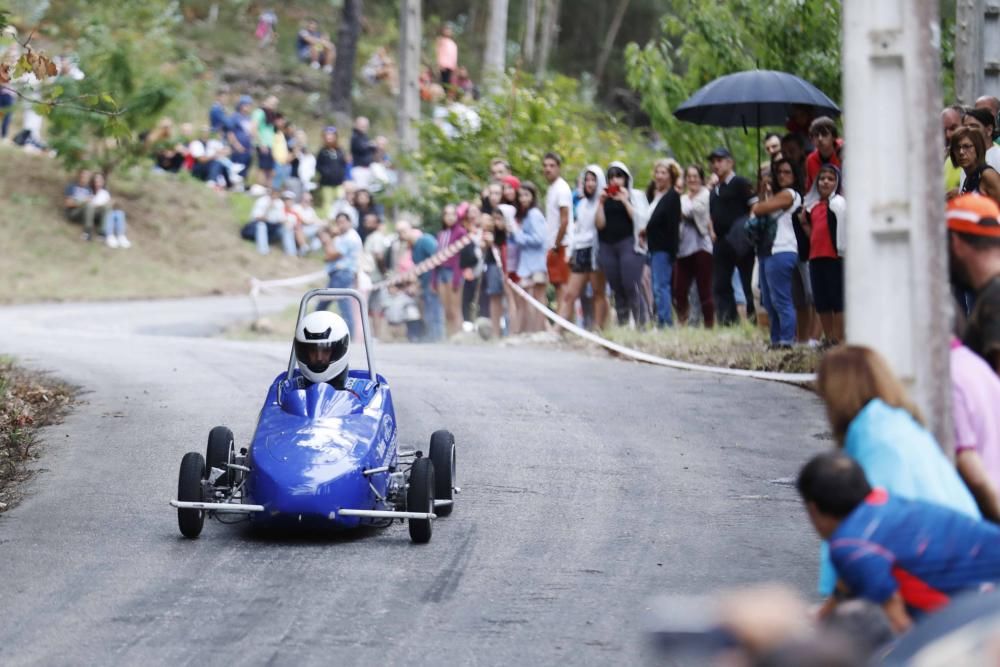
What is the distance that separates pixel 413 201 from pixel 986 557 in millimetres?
24178

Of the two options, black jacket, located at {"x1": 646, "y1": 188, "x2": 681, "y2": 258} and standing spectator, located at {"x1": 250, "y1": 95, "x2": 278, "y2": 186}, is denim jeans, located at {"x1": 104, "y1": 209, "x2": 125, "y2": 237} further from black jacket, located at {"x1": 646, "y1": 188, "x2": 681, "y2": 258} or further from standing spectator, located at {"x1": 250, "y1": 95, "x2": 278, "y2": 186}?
black jacket, located at {"x1": 646, "y1": 188, "x2": 681, "y2": 258}

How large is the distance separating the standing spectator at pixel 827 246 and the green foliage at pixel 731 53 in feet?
22.0

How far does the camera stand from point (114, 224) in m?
36.0

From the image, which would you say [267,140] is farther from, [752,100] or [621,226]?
[752,100]

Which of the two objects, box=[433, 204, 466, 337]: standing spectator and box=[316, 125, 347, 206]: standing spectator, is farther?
box=[316, 125, 347, 206]: standing spectator

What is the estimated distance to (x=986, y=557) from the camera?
17.1ft

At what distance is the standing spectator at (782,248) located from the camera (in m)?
16.5

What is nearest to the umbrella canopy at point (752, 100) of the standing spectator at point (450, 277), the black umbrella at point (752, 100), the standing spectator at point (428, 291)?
the black umbrella at point (752, 100)

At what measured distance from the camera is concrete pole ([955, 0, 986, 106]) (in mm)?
15344

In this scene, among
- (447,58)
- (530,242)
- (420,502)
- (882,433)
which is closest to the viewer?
(882,433)

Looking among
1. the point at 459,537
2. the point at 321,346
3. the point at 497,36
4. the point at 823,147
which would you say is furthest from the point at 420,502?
the point at 497,36

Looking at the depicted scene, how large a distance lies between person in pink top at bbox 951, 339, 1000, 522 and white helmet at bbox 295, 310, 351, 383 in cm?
543

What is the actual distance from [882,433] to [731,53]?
18.0 metres

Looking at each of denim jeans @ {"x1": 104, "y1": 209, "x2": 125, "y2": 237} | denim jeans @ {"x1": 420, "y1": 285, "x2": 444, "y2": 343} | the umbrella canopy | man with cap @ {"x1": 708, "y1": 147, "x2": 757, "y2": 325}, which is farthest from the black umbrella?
denim jeans @ {"x1": 104, "y1": 209, "x2": 125, "y2": 237}
